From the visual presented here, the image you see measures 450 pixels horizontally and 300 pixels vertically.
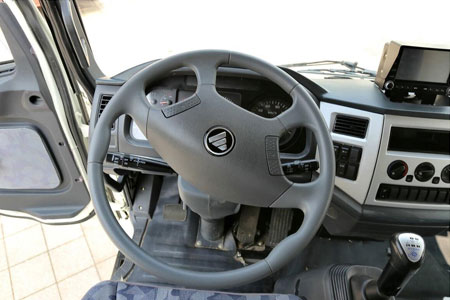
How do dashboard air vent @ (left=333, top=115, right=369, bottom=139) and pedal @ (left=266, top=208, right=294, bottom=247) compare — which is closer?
dashboard air vent @ (left=333, top=115, right=369, bottom=139)

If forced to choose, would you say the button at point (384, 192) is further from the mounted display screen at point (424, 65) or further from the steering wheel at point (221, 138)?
the steering wheel at point (221, 138)

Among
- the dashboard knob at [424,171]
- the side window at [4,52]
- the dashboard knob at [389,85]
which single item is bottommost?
the dashboard knob at [424,171]

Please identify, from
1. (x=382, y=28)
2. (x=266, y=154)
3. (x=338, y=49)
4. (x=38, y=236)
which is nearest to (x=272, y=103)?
(x=266, y=154)

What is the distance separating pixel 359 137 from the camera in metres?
1.13

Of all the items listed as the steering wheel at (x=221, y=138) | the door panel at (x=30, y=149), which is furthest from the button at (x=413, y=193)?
the door panel at (x=30, y=149)

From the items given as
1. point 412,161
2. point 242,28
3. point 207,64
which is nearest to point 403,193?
point 412,161

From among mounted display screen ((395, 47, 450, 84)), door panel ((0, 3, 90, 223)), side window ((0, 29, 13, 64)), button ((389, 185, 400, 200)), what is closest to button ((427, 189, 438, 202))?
button ((389, 185, 400, 200))

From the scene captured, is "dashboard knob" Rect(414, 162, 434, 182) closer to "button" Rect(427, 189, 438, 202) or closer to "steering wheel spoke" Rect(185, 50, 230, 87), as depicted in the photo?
"button" Rect(427, 189, 438, 202)

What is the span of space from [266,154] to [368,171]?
557 millimetres

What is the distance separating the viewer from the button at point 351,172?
1171 mm

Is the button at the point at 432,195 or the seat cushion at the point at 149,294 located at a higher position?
the button at the point at 432,195

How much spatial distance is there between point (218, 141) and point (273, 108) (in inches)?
16.5

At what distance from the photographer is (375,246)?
1.79m

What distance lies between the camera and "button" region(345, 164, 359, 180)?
3.84ft
